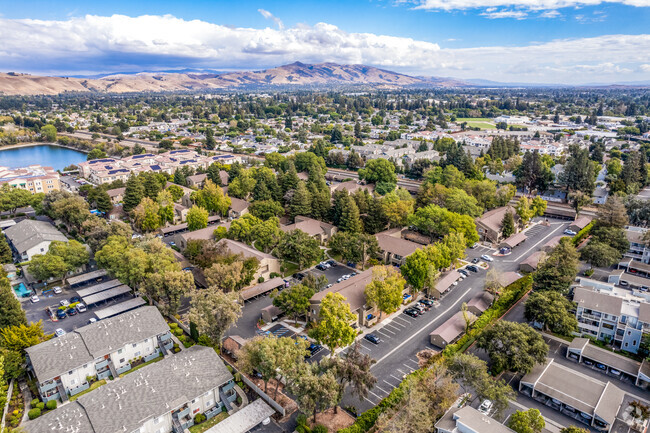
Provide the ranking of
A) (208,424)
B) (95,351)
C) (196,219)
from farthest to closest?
1. (196,219)
2. (95,351)
3. (208,424)

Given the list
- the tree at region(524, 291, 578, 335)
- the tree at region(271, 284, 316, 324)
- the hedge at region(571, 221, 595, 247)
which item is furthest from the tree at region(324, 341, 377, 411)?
the hedge at region(571, 221, 595, 247)

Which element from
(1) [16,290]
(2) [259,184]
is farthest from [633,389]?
(1) [16,290]

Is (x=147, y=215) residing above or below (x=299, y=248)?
below

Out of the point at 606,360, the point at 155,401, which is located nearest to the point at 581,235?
the point at 606,360

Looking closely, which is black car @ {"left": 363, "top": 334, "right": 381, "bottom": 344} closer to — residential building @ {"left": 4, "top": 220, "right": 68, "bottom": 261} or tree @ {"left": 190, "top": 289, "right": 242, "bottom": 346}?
tree @ {"left": 190, "top": 289, "right": 242, "bottom": 346}

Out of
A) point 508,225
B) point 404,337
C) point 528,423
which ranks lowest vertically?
point 404,337

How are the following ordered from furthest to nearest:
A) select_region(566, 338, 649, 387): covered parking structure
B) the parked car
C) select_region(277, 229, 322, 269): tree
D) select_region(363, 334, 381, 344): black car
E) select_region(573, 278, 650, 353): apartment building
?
select_region(277, 229, 322, 269): tree, select_region(363, 334, 381, 344): black car, select_region(573, 278, 650, 353): apartment building, select_region(566, 338, 649, 387): covered parking structure, the parked car

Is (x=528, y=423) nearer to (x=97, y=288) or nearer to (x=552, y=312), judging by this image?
(x=552, y=312)
